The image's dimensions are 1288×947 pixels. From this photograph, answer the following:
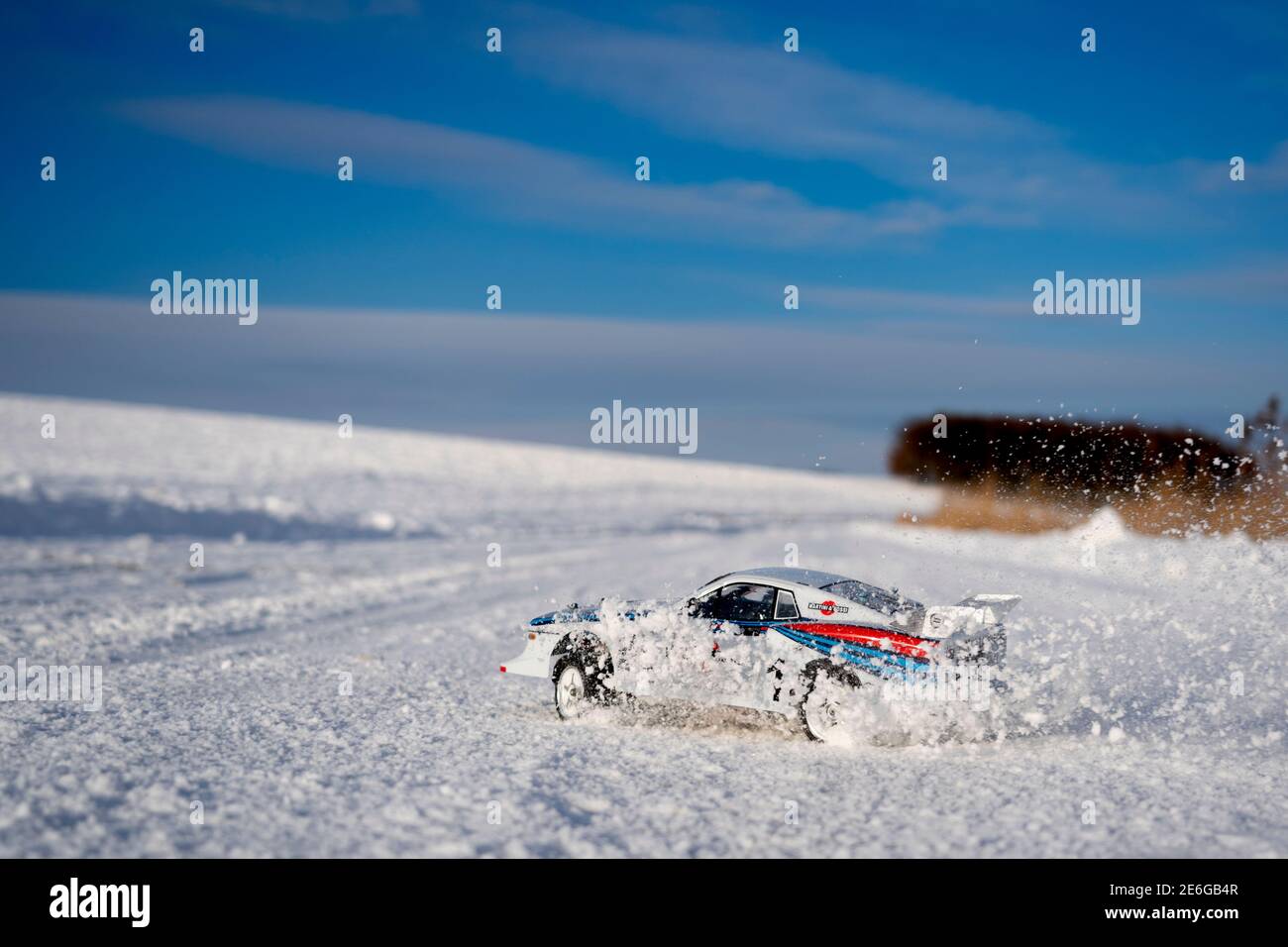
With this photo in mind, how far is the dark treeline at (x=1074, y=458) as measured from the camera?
2017cm

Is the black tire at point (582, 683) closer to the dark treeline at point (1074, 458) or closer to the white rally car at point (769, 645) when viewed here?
the white rally car at point (769, 645)

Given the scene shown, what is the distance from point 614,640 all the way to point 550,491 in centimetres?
4320

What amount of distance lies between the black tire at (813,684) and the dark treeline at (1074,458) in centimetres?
687

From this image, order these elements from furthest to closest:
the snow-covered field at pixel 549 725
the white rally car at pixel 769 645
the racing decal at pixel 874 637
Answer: the white rally car at pixel 769 645
the racing decal at pixel 874 637
the snow-covered field at pixel 549 725

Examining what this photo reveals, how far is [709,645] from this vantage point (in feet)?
29.1

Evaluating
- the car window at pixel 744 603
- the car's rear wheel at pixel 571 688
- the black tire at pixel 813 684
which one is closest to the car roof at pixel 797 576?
the car window at pixel 744 603

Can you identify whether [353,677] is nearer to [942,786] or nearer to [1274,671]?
[942,786]

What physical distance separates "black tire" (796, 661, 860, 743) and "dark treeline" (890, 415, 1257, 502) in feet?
22.5

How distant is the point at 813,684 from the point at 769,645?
0.50 meters

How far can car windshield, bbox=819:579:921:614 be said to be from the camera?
8.73m

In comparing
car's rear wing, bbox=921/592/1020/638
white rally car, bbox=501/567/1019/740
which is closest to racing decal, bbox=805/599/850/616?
white rally car, bbox=501/567/1019/740

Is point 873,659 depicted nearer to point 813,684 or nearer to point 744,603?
point 813,684

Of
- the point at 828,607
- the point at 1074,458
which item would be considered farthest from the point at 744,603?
the point at 1074,458

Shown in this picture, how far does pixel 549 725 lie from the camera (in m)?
9.37
